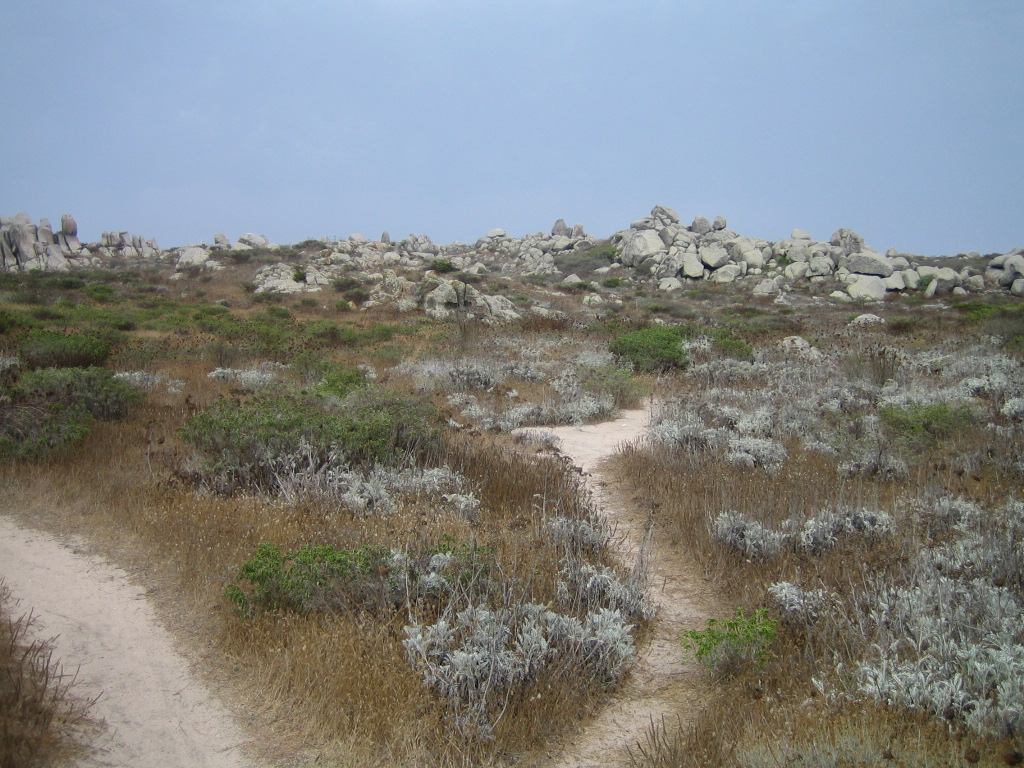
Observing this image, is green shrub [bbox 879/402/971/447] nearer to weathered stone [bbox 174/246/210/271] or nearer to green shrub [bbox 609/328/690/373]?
green shrub [bbox 609/328/690/373]

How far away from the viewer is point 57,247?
5944 cm

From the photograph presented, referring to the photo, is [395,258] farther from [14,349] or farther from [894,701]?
[894,701]

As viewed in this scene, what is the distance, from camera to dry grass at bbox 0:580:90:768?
9.24ft

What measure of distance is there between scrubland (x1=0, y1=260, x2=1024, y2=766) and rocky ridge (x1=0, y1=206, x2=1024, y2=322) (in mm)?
18662

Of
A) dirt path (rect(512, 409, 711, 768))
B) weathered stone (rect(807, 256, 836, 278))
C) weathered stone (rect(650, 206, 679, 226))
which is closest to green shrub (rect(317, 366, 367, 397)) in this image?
dirt path (rect(512, 409, 711, 768))

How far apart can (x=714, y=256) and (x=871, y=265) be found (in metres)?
11.4

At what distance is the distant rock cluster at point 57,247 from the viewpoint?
182ft

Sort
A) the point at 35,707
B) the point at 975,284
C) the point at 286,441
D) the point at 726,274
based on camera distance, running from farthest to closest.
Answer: the point at 726,274, the point at 975,284, the point at 286,441, the point at 35,707

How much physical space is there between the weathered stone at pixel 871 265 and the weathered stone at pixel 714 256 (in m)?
9.25

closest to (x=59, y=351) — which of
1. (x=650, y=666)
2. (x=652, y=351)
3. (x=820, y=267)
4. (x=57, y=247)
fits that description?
(x=652, y=351)

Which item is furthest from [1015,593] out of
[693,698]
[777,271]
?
[777,271]

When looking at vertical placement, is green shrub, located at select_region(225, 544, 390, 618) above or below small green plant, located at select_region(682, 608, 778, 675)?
above

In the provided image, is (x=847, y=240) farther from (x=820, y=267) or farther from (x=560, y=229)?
(x=560, y=229)

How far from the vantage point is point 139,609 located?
4.34 m
